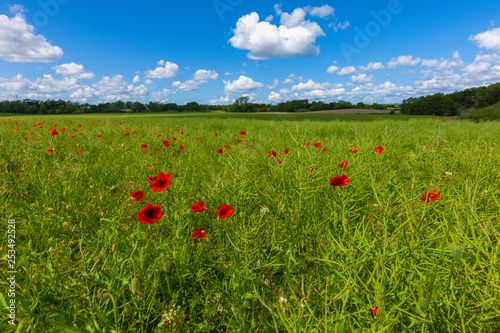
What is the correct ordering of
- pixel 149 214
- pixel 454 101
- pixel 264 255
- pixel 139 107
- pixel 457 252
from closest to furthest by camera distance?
pixel 457 252
pixel 149 214
pixel 264 255
pixel 454 101
pixel 139 107

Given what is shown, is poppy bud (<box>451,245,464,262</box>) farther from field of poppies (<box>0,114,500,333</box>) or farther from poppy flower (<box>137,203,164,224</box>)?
poppy flower (<box>137,203,164,224</box>)

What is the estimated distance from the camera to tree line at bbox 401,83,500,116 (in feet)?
133

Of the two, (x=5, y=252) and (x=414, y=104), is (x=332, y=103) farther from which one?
(x=5, y=252)

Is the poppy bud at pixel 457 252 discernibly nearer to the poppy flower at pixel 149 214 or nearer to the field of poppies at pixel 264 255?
the field of poppies at pixel 264 255

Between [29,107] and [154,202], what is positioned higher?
[29,107]

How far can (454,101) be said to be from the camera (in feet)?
139

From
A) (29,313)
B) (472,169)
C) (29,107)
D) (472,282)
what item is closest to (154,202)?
(29,313)

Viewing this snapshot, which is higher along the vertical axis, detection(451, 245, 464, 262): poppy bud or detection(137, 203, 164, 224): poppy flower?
detection(451, 245, 464, 262): poppy bud

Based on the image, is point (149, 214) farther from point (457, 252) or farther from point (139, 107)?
point (139, 107)

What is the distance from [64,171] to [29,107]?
62071 mm

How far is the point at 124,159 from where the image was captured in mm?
3148

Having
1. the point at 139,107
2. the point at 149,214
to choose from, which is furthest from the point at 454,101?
the point at 139,107

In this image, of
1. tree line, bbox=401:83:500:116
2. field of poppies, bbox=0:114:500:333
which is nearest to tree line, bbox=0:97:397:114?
tree line, bbox=401:83:500:116

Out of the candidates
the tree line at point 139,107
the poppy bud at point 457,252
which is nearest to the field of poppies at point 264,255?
the poppy bud at point 457,252
